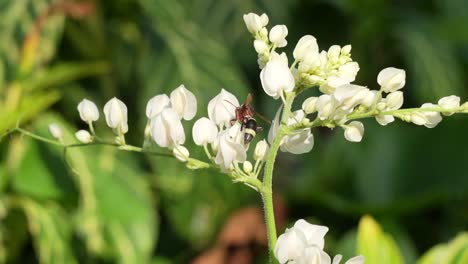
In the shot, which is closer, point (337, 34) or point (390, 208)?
point (390, 208)

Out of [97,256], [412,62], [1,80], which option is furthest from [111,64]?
[412,62]

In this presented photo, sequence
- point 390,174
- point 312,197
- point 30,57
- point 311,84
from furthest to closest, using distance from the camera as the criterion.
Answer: point 390,174
point 312,197
point 30,57
point 311,84

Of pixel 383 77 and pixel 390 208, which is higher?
pixel 390 208

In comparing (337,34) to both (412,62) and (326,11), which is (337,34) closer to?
(326,11)

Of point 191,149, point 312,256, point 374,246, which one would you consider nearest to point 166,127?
point 312,256

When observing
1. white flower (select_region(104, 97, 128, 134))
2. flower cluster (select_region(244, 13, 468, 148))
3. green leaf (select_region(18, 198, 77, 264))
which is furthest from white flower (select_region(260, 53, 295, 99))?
green leaf (select_region(18, 198, 77, 264))

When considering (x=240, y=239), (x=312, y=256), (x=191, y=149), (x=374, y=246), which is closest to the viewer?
(x=312, y=256)

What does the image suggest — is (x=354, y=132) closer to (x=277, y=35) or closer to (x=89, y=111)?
(x=277, y=35)
